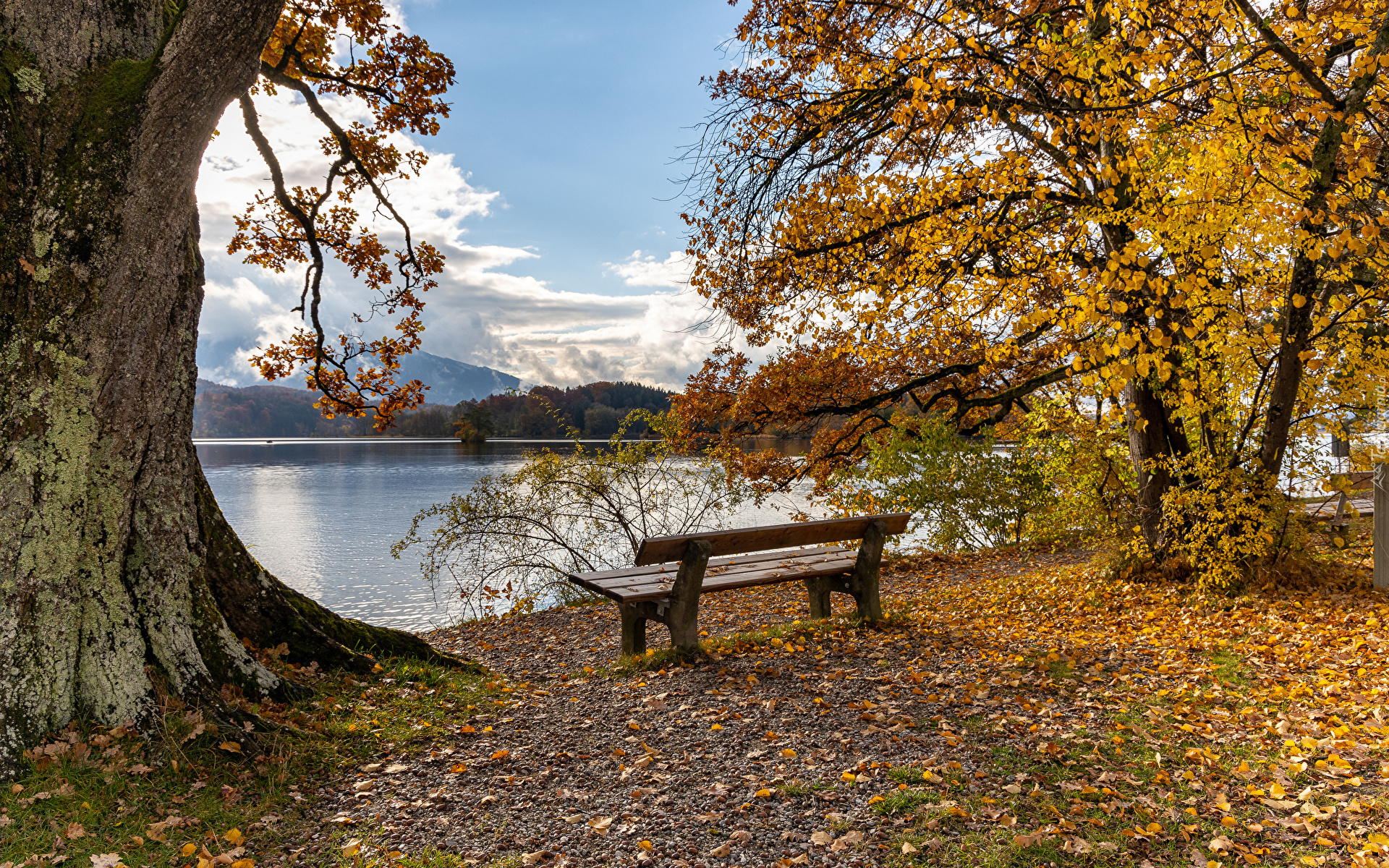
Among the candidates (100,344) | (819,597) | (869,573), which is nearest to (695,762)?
(869,573)

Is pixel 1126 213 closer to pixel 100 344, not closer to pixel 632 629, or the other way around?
pixel 632 629

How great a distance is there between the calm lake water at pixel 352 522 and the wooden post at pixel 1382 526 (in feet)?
31.2

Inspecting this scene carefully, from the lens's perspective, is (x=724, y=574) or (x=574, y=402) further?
(x=574, y=402)

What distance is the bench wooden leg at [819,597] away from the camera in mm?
6379

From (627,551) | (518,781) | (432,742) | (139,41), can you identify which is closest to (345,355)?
(627,551)

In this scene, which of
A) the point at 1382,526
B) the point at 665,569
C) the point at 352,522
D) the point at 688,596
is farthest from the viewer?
the point at 352,522

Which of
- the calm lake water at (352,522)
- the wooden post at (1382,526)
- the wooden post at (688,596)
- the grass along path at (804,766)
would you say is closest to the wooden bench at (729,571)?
the wooden post at (688,596)

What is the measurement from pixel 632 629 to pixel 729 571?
0.86 meters

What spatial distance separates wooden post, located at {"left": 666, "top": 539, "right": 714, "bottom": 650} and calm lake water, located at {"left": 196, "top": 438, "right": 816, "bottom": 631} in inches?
243

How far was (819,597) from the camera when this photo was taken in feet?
21.2

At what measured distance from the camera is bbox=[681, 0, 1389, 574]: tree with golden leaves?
5531mm

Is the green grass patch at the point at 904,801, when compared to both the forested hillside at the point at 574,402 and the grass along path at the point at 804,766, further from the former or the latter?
the forested hillside at the point at 574,402

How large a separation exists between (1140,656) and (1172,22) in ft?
17.2

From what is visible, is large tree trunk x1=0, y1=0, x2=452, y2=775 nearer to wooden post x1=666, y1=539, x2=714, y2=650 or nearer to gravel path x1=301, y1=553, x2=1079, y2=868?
gravel path x1=301, y1=553, x2=1079, y2=868
